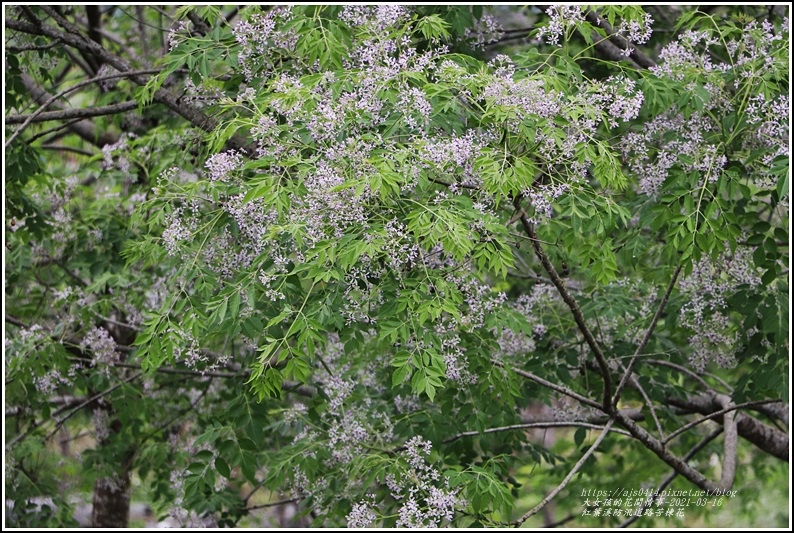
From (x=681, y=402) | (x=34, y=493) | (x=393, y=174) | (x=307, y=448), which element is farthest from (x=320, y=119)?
(x=34, y=493)

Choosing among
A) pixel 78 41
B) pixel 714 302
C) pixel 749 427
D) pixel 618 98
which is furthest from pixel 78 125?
pixel 749 427

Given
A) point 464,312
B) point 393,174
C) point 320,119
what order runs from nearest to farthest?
point 393,174 → point 320,119 → point 464,312

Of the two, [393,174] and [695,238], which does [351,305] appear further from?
[695,238]

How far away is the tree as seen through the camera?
3041 mm

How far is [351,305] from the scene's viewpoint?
3184mm

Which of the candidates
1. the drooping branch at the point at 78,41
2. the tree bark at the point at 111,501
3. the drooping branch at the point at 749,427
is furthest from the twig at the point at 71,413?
the drooping branch at the point at 749,427

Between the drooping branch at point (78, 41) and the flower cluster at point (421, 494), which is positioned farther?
the drooping branch at point (78, 41)

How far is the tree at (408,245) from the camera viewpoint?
3041 mm

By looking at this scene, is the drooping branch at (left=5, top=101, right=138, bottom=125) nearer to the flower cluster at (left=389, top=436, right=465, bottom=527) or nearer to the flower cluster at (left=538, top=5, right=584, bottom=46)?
the flower cluster at (left=538, top=5, right=584, bottom=46)

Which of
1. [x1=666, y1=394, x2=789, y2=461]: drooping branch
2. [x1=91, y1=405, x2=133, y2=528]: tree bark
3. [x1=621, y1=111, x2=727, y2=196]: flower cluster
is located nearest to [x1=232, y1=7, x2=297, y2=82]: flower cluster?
A: [x1=621, y1=111, x2=727, y2=196]: flower cluster

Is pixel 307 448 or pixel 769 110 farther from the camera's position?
pixel 307 448

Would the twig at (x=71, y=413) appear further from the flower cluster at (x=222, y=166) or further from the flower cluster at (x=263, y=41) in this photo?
the flower cluster at (x=263, y=41)

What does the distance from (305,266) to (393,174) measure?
17.2 inches

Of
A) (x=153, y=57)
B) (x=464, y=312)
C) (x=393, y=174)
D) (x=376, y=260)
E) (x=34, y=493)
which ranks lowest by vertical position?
(x=34, y=493)
